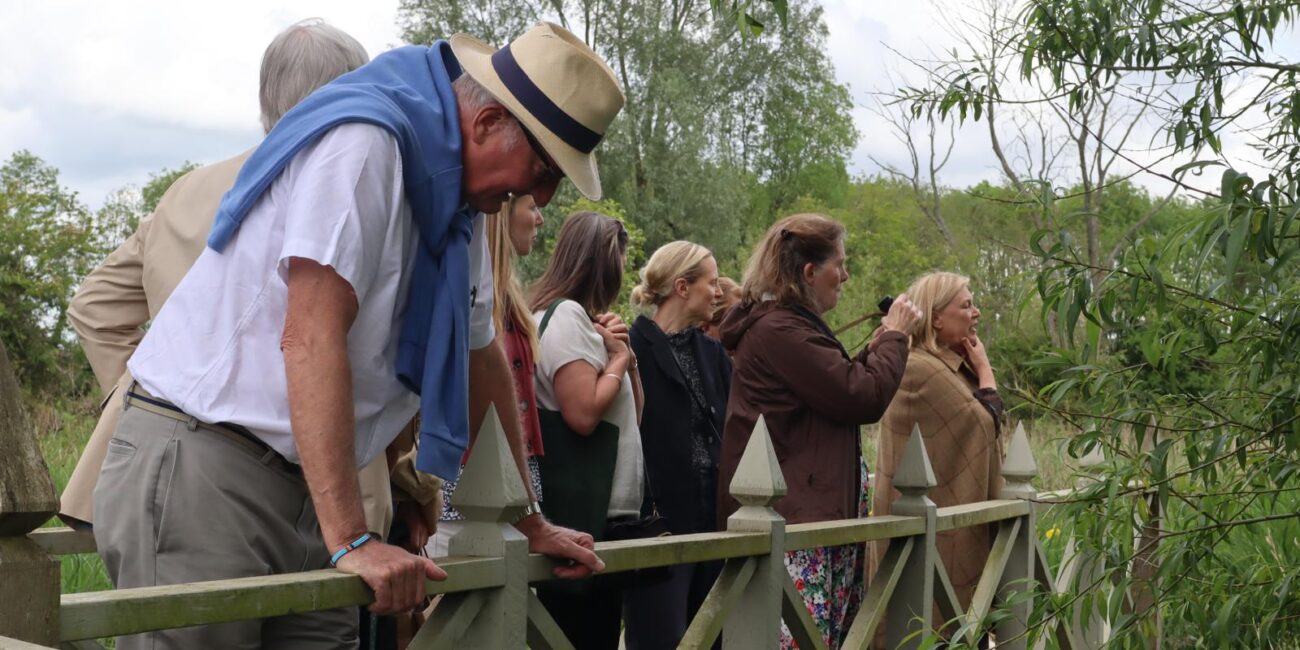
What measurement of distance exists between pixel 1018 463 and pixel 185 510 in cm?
353

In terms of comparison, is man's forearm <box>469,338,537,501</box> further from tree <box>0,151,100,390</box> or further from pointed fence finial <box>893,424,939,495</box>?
tree <box>0,151,100,390</box>

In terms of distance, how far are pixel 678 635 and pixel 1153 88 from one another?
2040 mm

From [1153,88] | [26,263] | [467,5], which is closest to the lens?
[1153,88]

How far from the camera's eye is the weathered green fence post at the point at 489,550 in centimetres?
222

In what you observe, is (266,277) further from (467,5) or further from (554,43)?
(467,5)

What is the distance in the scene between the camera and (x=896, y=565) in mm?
3826

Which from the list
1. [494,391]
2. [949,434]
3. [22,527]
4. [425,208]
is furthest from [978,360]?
[22,527]

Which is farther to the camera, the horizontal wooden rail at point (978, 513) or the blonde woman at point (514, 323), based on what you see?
the horizontal wooden rail at point (978, 513)

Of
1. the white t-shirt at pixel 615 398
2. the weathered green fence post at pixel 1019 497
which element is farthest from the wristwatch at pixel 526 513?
the weathered green fence post at pixel 1019 497

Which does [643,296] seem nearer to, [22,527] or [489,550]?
[489,550]

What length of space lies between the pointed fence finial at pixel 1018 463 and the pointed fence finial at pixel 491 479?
10.1 ft

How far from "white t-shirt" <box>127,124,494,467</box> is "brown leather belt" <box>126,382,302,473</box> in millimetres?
25

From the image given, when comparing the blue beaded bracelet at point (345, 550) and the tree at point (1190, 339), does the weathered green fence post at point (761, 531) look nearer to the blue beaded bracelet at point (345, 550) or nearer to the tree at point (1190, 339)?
the tree at point (1190, 339)

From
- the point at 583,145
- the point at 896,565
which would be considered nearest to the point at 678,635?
the point at 896,565
